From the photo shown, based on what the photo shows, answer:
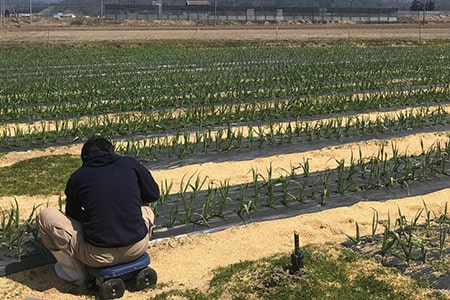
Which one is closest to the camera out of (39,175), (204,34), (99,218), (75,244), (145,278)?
(99,218)

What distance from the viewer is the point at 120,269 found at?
13.0 feet

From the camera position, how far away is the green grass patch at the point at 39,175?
20.2 feet

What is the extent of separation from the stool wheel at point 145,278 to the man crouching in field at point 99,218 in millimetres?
144

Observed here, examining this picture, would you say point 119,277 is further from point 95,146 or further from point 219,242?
point 219,242

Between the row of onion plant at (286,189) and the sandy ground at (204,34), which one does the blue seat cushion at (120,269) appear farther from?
the sandy ground at (204,34)

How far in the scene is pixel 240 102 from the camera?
445 inches

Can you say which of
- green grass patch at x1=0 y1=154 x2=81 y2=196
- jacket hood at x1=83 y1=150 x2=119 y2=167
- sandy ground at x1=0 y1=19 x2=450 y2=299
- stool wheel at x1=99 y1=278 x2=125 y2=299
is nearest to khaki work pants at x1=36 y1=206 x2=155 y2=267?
stool wheel at x1=99 y1=278 x2=125 y2=299

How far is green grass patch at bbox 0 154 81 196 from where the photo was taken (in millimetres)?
6172

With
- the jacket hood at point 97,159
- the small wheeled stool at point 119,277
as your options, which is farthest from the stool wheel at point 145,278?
the jacket hood at point 97,159

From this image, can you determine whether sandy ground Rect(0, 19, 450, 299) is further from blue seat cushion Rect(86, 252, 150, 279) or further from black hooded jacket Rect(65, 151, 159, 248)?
black hooded jacket Rect(65, 151, 159, 248)

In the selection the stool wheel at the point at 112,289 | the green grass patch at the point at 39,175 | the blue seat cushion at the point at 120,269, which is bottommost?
the stool wheel at the point at 112,289

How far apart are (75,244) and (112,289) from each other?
0.44 meters

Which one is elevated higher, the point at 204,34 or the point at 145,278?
the point at 204,34

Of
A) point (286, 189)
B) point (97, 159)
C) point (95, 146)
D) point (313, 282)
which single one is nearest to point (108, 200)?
point (97, 159)
